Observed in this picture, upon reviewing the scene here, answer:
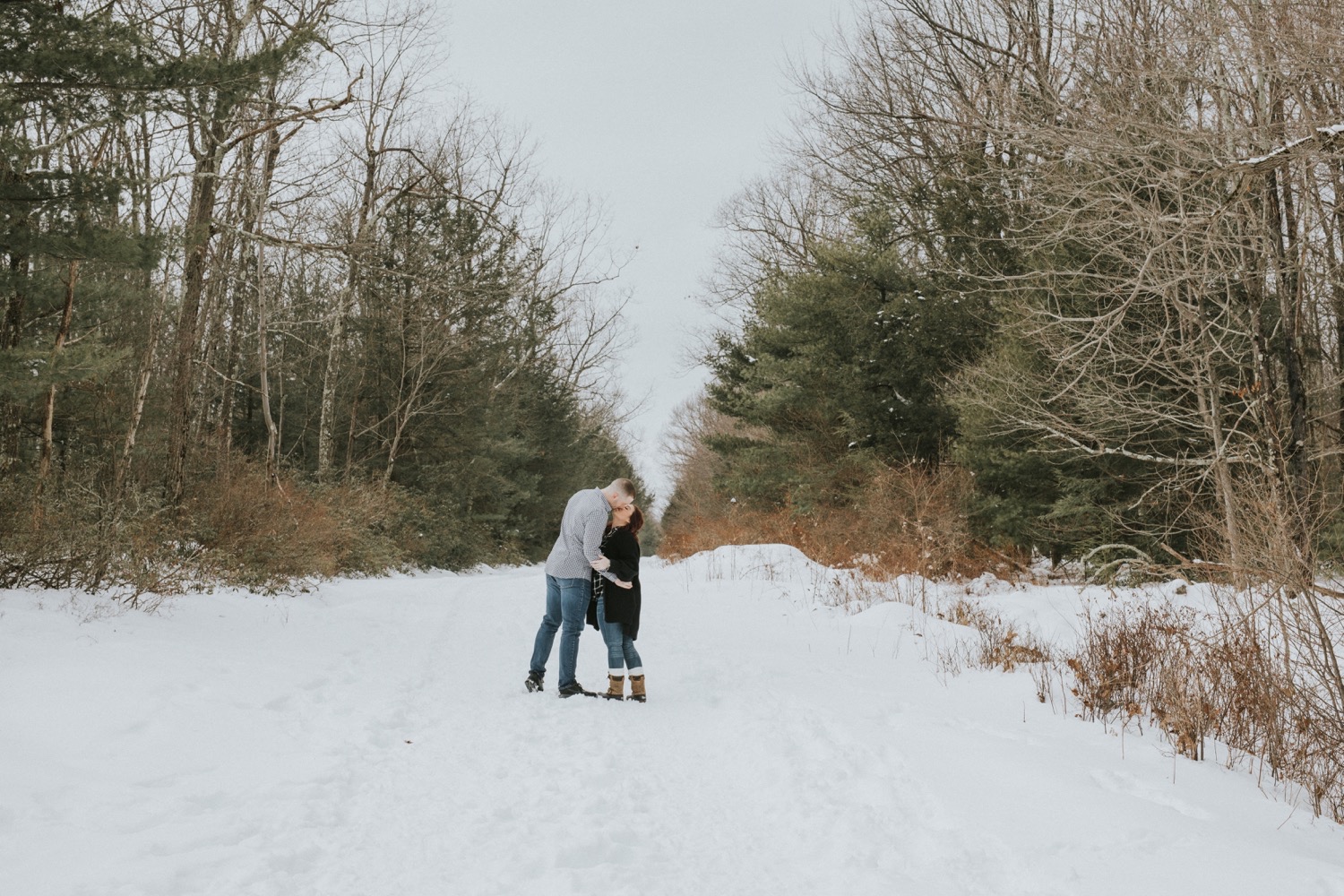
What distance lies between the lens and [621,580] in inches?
265

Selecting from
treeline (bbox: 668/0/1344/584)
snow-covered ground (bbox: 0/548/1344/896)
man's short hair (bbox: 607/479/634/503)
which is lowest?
snow-covered ground (bbox: 0/548/1344/896)

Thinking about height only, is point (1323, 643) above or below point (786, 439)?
below

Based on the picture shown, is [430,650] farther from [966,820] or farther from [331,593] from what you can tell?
[966,820]

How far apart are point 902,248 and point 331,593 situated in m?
15.9

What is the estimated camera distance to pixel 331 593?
12000mm

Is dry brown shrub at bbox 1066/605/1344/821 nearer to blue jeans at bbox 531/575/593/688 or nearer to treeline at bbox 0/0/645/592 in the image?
blue jeans at bbox 531/575/593/688

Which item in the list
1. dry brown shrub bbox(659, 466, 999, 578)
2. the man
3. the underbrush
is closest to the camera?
the man

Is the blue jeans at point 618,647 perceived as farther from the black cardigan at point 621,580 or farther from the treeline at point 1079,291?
the treeline at point 1079,291

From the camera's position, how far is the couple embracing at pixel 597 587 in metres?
6.63

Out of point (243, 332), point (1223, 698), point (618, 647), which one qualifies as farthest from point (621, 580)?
point (243, 332)

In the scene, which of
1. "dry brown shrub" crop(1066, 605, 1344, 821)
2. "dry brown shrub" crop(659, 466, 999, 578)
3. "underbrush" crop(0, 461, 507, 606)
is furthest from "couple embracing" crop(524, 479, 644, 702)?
"dry brown shrub" crop(659, 466, 999, 578)

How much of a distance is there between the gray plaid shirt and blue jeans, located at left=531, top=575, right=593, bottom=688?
79 millimetres

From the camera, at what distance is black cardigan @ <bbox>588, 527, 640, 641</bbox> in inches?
264

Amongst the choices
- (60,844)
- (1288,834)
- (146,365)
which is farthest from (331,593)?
(1288,834)
